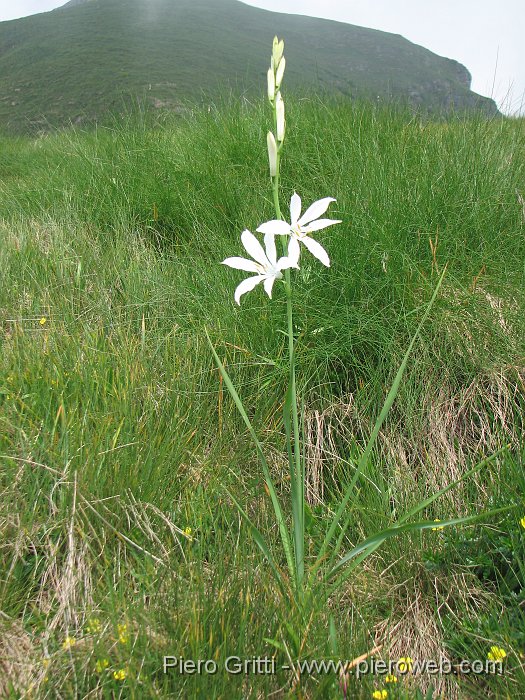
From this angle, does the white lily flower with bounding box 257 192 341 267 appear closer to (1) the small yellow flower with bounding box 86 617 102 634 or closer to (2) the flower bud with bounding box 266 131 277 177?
(2) the flower bud with bounding box 266 131 277 177

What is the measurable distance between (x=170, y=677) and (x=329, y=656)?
1.00 feet

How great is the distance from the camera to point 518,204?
256 centimetres

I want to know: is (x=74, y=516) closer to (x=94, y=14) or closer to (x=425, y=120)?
(x=425, y=120)

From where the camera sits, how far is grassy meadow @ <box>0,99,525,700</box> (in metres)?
1.11

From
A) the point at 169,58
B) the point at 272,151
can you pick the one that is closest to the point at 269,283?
the point at 272,151

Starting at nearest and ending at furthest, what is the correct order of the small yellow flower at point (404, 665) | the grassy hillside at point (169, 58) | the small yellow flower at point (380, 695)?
the small yellow flower at point (380, 695) → the small yellow flower at point (404, 665) → the grassy hillside at point (169, 58)

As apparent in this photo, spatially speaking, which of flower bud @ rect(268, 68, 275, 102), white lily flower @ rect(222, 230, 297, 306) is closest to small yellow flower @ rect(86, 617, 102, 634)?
white lily flower @ rect(222, 230, 297, 306)

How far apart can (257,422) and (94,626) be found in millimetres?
965

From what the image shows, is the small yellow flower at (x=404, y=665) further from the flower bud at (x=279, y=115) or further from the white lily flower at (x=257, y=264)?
the flower bud at (x=279, y=115)

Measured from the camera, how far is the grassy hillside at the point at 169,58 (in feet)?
64.4

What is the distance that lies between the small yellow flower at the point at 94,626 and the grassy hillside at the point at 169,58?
3.79 metres

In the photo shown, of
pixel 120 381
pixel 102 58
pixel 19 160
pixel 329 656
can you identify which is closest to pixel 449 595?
Answer: pixel 329 656

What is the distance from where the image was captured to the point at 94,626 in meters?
1.14

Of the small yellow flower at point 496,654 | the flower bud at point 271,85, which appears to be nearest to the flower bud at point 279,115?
the flower bud at point 271,85
